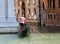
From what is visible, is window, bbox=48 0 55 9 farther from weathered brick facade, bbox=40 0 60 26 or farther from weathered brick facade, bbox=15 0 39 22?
weathered brick facade, bbox=15 0 39 22

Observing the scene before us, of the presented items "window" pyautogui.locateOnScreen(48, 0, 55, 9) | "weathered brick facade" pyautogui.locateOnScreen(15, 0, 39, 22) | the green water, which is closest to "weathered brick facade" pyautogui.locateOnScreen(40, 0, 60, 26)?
"window" pyautogui.locateOnScreen(48, 0, 55, 9)

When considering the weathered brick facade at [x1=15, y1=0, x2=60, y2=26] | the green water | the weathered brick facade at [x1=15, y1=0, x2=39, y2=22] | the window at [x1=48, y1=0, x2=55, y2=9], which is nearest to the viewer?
the green water

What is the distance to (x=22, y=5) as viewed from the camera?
3944cm

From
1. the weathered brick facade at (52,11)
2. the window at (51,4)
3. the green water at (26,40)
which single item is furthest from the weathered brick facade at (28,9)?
the green water at (26,40)

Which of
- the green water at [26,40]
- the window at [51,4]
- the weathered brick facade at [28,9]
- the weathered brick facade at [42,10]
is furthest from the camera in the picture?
the weathered brick facade at [28,9]

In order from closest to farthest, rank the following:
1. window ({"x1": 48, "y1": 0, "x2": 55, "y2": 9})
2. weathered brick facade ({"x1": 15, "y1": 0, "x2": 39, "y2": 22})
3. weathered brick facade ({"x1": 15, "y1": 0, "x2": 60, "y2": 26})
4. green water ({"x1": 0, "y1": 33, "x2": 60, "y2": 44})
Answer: green water ({"x1": 0, "y1": 33, "x2": 60, "y2": 44}), weathered brick facade ({"x1": 15, "y1": 0, "x2": 60, "y2": 26}), window ({"x1": 48, "y1": 0, "x2": 55, "y2": 9}), weathered brick facade ({"x1": 15, "y1": 0, "x2": 39, "y2": 22})

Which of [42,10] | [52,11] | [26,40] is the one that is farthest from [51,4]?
[26,40]

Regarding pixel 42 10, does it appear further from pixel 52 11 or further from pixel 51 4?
pixel 51 4

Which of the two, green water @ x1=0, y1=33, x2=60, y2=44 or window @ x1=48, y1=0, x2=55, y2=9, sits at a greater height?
window @ x1=48, y1=0, x2=55, y2=9

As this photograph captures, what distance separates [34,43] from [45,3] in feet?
79.8

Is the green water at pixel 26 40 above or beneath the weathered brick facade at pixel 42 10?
beneath

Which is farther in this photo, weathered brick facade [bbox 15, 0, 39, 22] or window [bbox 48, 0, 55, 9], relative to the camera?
weathered brick facade [bbox 15, 0, 39, 22]

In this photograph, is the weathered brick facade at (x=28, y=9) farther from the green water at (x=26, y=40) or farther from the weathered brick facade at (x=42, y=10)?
the green water at (x=26, y=40)

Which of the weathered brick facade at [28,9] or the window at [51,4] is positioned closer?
the window at [51,4]
